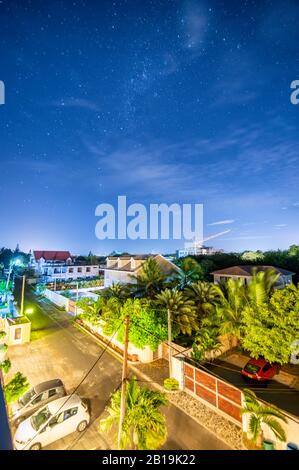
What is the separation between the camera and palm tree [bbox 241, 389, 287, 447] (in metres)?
9.05

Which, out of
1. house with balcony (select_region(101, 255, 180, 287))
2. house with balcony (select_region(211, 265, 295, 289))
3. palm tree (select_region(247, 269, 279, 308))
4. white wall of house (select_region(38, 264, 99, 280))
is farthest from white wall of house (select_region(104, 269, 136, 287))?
white wall of house (select_region(38, 264, 99, 280))

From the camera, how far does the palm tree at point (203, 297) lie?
66.1ft

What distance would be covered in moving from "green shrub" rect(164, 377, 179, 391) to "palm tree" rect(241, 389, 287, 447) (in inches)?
169

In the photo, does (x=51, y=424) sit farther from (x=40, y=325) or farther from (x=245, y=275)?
(x=245, y=275)

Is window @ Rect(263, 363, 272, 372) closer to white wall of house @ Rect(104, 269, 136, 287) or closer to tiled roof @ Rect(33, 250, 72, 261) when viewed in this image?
white wall of house @ Rect(104, 269, 136, 287)

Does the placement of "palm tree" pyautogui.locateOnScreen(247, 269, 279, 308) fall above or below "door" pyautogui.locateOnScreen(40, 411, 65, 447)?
above

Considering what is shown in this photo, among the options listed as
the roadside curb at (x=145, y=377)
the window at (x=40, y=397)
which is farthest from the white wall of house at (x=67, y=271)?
the window at (x=40, y=397)

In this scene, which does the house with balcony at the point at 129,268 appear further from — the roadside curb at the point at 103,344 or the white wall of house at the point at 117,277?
the roadside curb at the point at 103,344

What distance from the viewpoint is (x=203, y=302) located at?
20.7 m

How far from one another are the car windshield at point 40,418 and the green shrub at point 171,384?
6358mm

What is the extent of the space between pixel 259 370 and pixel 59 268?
48629 mm

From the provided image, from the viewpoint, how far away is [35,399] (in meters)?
11.6
